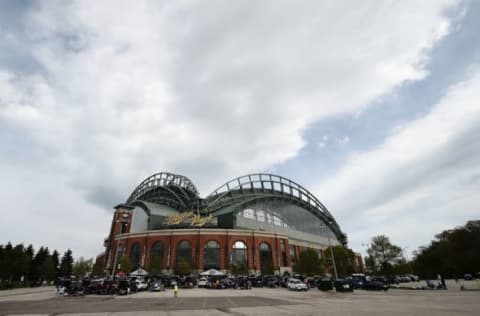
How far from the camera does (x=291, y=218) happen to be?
3974 inches

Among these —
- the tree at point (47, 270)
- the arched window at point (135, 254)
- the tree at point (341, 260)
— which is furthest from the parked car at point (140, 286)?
the tree at point (47, 270)

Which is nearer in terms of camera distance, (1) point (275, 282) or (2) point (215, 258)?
(1) point (275, 282)

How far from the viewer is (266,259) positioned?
234 feet

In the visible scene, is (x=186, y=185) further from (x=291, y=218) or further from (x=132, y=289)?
(x=132, y=289)

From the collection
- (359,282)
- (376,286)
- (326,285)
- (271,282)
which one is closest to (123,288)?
(326,285)

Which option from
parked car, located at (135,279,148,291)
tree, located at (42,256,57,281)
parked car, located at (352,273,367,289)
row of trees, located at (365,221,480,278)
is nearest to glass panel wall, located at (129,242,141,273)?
tree, located at (42,256,57,281)

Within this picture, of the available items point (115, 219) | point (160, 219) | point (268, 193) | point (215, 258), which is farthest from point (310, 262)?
point (115, 219)

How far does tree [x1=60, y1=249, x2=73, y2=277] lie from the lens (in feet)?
305

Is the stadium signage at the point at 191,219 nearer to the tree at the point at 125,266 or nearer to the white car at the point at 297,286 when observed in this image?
the tree at the point at 125,266

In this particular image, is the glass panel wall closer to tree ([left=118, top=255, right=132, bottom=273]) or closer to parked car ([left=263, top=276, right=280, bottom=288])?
tree ([left=118, top=255, right=132, bottom=273])

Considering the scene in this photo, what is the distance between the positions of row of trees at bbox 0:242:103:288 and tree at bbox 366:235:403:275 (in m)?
73.1

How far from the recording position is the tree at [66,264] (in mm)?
92912

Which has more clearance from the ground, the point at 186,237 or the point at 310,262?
the point at 186,237

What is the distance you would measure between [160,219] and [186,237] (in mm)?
22564
